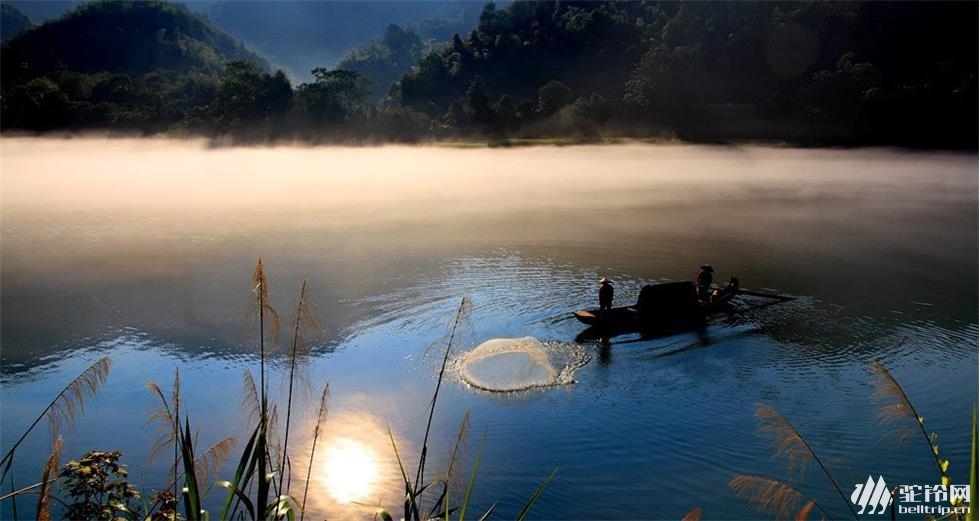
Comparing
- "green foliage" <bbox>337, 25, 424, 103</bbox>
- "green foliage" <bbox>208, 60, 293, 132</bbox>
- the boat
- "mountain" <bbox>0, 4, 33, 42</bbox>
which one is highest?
"mountain" <bbox>0, 4, 33, 42</bbox>

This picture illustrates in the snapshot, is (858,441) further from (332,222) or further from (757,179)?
(757,179)

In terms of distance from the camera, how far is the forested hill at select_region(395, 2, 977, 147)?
48312 millimetres

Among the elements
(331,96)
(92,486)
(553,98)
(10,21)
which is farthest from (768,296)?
(10,21)

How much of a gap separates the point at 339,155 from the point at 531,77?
68.1 ft

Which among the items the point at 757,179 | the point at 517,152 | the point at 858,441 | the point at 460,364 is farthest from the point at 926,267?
the point at 517,152

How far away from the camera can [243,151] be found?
59.4 metres

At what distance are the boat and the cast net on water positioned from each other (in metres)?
0.70

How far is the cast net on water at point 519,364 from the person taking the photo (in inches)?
417

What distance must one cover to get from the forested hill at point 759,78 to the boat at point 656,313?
135 ft

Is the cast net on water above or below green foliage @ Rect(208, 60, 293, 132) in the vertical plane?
below

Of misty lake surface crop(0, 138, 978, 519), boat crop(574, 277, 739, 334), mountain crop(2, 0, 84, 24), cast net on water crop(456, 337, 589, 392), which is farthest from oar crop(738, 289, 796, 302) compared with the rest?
mountain crop(2, 0, 84, 24)

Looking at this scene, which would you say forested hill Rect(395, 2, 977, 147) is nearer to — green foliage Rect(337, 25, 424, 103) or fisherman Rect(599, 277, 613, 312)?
green foliage Rect(337, 25, 424, 103)

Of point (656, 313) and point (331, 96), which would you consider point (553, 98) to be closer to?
point (331, 96)

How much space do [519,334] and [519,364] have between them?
163cm
